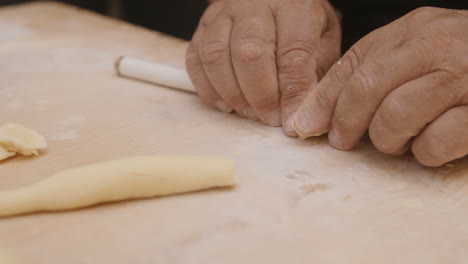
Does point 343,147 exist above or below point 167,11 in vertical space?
above

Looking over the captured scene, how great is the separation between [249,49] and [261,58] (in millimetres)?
38

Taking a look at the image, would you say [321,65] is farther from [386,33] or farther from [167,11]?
[167,11]

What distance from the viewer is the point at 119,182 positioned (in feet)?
2.70

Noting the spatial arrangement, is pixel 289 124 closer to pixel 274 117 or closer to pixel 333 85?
pixel 274 117

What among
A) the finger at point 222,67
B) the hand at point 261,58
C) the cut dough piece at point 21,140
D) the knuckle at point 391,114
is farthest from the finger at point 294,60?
the cut dough piece at point 21,140

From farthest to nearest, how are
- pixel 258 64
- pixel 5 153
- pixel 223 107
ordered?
pixel 223 107 → pixel 258 64 → pixel 5 153

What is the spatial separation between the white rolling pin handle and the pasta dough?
1.50 ft

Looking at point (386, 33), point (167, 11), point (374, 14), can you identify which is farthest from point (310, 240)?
point (167, 11)

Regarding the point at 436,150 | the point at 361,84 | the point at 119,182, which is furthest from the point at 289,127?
the point at 119,182

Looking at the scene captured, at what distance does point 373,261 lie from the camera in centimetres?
72

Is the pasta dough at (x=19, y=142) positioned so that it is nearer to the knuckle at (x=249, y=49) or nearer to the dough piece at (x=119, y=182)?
the dough piece at (x=119, y=182)

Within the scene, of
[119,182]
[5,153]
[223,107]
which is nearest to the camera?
[119,182]

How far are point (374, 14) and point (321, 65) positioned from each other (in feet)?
2.46

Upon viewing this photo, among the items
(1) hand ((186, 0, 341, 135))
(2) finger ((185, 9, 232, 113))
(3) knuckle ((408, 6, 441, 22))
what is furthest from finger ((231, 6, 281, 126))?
(3) knuckle ((408, 6, 441, 22))
